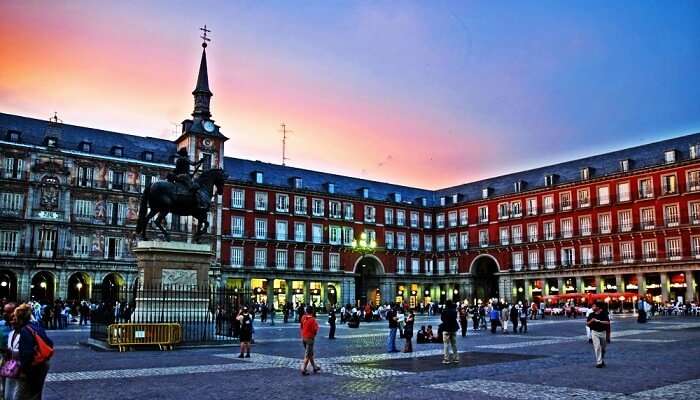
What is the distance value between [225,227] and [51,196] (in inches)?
612

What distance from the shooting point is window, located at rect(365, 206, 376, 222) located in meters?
70.0

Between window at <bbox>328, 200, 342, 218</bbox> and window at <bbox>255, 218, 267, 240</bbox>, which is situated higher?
window at <bbox>328, 200, 342, 218</bbox>

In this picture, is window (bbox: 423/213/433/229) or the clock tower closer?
the clock tower

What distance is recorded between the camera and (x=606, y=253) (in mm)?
58375

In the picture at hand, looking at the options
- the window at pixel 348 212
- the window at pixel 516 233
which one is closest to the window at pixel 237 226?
the window at pixel 348 212

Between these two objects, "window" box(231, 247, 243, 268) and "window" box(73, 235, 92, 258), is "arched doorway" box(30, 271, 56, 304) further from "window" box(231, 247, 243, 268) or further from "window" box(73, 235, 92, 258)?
"window" box(231, 247, 243, 268)

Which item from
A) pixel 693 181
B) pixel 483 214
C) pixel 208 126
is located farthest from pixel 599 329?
pixel 483 214

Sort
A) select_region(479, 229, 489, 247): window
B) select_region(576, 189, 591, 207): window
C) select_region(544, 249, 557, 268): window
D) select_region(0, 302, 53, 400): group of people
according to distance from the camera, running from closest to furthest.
→ select_region(0, 302, 53, 400): group of people, select_region(576, 189, 591, 207): window, select_region(544, 249, 557, 268): window, select_region(479, 229, 489, 247): window

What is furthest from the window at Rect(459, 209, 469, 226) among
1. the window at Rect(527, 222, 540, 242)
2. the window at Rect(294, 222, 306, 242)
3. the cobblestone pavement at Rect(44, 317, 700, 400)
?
the cobblestone pavement at Rect(44, 317, 700, 400)

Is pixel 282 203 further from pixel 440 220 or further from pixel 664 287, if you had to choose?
pixel 664 287

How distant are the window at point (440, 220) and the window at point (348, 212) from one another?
12850 millimetres

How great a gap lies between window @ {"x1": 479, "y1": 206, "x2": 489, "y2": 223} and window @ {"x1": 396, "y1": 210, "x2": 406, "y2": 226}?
8.92m

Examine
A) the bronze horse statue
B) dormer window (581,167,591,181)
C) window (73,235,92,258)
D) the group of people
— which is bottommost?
the group of people

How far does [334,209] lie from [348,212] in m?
1.86
